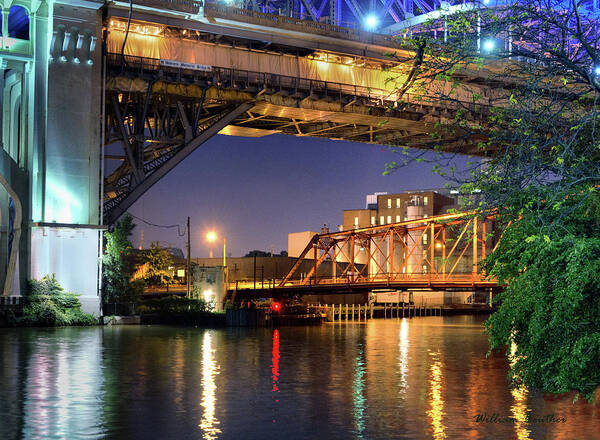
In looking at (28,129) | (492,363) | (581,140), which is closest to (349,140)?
(28,129)

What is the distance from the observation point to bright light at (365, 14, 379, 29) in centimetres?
6708

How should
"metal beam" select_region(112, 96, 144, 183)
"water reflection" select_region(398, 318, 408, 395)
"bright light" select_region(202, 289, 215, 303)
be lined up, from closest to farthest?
"water reflection" select_region(398, 318, 408, 395) → "metal beam" select_region(112, 96, 144, 183) → "bright light" select_region(202, 289, 215, 303)

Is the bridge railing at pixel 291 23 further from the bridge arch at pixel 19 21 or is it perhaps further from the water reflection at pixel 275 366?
the water reflection at pixel 275 366

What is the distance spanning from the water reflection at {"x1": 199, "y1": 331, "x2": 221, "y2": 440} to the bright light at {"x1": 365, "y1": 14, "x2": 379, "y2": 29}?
39.4 metres

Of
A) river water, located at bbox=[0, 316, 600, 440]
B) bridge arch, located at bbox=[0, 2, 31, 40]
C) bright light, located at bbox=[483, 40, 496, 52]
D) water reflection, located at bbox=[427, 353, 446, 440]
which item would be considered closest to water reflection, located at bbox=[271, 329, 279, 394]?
river water, located at bbox=[0, 316, 600, 440]

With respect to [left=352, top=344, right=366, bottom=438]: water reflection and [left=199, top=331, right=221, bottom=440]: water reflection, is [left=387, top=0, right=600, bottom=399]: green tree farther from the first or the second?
[left=199, top=331, right=221, bottom=440]: water reflection

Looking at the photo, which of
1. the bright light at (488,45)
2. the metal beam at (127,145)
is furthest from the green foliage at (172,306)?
the bright light at (488,45)

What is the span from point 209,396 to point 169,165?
36.6 metres

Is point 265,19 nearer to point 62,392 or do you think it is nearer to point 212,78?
point 212,78

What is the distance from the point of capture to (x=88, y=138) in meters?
51.2

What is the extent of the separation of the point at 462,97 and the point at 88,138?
101 feet

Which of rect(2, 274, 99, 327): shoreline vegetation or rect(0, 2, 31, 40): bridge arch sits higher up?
rect(0, 2, 31, 40): bridge arch

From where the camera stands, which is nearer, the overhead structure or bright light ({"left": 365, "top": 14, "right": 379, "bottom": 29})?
the overhead structure

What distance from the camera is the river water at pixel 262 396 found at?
16.2 m
